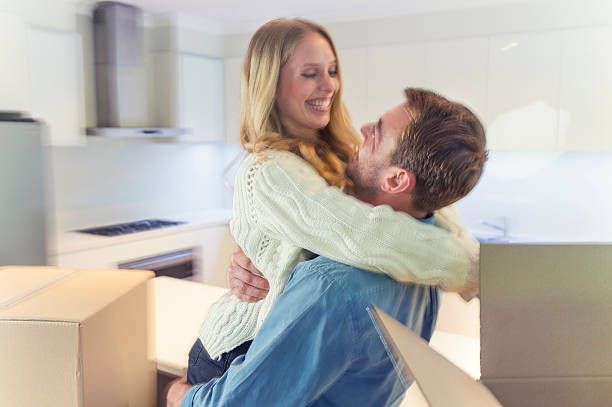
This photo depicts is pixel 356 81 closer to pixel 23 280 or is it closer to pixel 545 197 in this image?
pixel 545 197

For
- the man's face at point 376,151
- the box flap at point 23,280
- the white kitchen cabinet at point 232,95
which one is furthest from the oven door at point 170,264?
the man's face at point 376,151

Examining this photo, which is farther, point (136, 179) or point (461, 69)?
point (136, 179)

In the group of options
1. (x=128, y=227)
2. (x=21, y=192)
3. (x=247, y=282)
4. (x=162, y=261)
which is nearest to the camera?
(x=247, y=282)

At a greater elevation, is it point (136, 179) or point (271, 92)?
point (271, 92)

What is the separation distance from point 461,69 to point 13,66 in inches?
103

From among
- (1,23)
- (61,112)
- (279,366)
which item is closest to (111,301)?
(279,366)

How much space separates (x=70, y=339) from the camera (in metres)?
0.71

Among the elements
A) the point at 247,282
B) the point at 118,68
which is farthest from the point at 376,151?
the point at 118,68

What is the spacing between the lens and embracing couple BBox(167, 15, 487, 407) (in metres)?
0.57

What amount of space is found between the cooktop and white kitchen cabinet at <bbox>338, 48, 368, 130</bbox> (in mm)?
1516

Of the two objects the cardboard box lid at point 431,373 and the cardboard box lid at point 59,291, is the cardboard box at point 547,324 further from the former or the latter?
the cardboard box lid at point 59,291

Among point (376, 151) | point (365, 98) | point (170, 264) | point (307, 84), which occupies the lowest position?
point (170, 264)

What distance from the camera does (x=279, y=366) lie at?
1.87ft

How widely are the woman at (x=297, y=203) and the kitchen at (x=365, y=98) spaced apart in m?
2.01
